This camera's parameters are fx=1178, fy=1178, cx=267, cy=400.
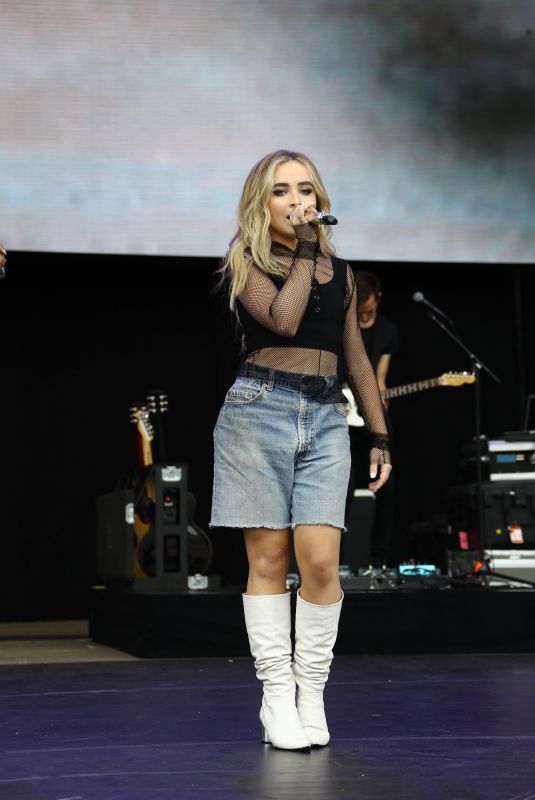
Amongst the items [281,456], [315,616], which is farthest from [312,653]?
[281,456]

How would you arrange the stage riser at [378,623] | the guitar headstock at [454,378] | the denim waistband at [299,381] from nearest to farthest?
the denim waistband at [299,381], the stage riser at [378,623], the guitar headstock at [454,378]

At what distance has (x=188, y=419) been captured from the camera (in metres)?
6.44

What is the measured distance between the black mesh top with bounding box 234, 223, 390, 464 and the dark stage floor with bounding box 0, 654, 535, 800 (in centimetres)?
63

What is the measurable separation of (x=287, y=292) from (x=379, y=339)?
125 inches

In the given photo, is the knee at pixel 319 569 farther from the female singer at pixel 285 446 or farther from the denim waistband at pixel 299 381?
the denim waistband at pixel 299 381

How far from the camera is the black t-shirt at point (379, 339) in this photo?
5.46 meters

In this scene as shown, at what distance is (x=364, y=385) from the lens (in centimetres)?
260

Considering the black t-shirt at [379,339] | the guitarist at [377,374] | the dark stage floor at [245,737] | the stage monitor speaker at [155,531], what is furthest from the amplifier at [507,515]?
the dark stage floor at [245,737]

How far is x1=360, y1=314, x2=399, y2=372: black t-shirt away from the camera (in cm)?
546

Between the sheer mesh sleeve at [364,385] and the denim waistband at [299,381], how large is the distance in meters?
0.13

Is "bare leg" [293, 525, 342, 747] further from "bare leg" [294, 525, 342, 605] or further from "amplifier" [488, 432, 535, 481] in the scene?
"amplifier" [488, 432, 535, 481]

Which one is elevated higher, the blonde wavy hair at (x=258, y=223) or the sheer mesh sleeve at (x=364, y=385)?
the blonde wavy hair at (x=258, y=223)

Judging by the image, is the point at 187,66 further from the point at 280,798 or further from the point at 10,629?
the point at 280,798

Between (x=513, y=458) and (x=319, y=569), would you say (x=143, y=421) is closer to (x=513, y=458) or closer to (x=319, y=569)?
(x=513, y=458)
